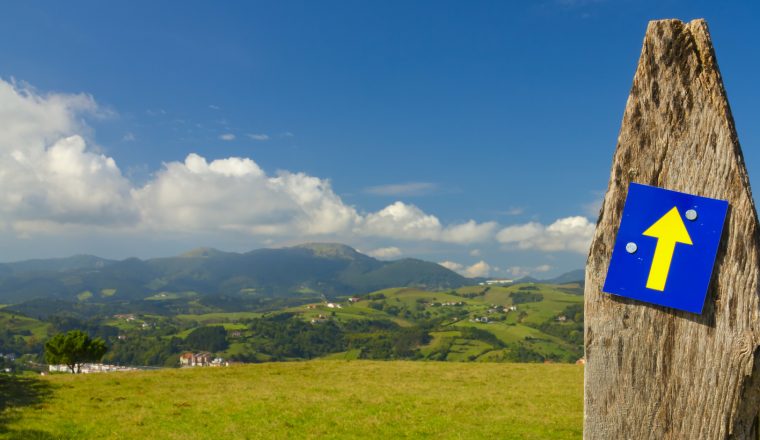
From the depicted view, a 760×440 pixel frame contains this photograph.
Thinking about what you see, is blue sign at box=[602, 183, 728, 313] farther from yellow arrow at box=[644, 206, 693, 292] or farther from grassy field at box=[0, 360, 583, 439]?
grassy field at box=[0, 360, 583, 439]

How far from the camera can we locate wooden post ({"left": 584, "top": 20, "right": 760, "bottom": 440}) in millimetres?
3760

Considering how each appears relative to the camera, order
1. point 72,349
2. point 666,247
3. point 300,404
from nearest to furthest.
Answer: point 666,247 → point 300,404 → point 72,349

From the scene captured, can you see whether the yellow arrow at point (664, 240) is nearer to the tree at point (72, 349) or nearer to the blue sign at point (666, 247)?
the blue sign at point (666, 247)

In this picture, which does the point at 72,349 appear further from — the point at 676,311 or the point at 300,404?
the point at 676,311

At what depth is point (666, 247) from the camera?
150 inches

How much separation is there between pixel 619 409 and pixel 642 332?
0.64m

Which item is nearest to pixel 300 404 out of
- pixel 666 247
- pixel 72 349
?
pixel 666 247

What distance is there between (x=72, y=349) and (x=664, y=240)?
54753 millimetres

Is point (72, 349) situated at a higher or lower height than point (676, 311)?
lower

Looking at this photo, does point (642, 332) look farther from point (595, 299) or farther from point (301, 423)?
point (301, 423)

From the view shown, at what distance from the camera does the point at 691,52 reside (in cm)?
392

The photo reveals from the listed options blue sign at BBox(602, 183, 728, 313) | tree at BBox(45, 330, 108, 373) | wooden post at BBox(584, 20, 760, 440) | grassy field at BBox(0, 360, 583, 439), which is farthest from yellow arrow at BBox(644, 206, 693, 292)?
tree at BBox(45, 330, 108, 373)

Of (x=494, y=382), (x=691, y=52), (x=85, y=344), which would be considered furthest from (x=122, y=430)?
(x=85, y=344)

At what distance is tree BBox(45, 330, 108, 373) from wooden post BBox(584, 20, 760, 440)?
53.7 m
